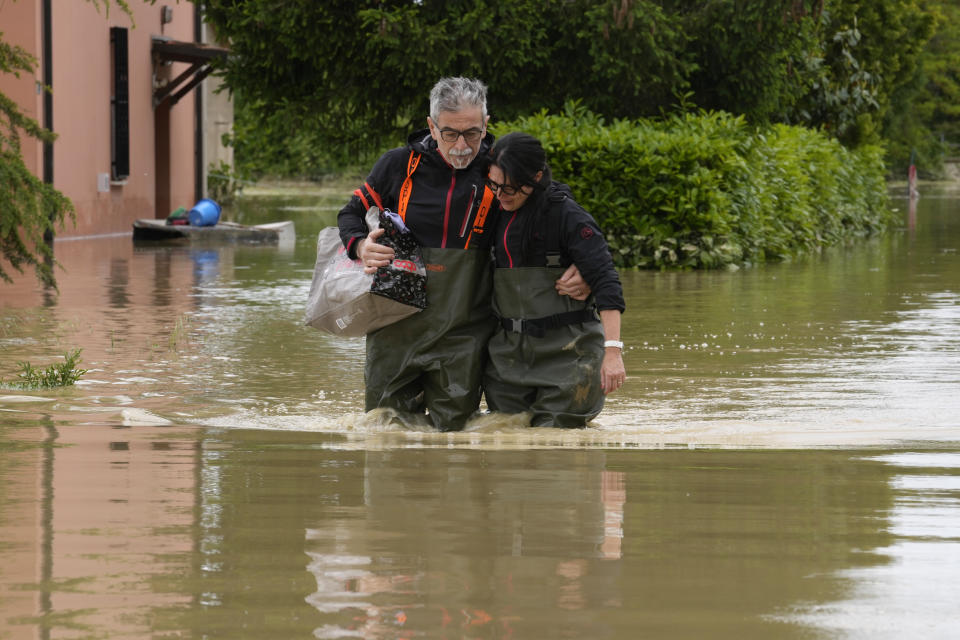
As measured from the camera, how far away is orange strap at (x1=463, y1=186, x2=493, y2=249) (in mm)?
6355

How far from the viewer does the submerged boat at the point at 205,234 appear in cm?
2569

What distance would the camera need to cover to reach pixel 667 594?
12.4 ft

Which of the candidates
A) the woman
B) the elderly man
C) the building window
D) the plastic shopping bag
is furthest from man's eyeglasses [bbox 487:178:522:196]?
the building window

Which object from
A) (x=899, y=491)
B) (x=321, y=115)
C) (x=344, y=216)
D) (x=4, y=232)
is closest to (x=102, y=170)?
(x=321, y=115)

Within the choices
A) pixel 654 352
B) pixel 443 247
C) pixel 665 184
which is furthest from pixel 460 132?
pixel 665 184

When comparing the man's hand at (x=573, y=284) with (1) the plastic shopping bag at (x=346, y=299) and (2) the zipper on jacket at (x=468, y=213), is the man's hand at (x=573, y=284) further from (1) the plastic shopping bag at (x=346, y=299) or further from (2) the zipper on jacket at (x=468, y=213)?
(1) the plastic shopping bag at (x=346, y=299)

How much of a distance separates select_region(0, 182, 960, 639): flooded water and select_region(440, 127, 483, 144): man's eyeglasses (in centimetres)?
124

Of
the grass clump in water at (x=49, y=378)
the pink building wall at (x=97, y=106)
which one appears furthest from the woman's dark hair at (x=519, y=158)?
the pink building wall at (x=97, y=106)

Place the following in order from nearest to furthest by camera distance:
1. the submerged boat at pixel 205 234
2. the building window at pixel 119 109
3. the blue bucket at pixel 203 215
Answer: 1. the submerged boat at pixel 205 234
2. the blue bucket at pixel 203 215
3. the building window at pixel 119 109

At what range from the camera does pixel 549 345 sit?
6.39 m

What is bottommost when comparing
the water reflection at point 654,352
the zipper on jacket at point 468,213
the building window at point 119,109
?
the water reflection at point 654,352

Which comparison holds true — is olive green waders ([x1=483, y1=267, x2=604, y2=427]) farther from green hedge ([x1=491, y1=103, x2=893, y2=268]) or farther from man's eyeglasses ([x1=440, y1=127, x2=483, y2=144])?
green hedge ([x1=491, y1=103, x2=893, y2=268])

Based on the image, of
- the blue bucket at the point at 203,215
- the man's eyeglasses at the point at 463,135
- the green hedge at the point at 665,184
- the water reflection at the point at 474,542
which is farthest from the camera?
the blue bucket at the point at 203,215

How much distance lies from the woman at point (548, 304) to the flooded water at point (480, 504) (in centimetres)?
20
